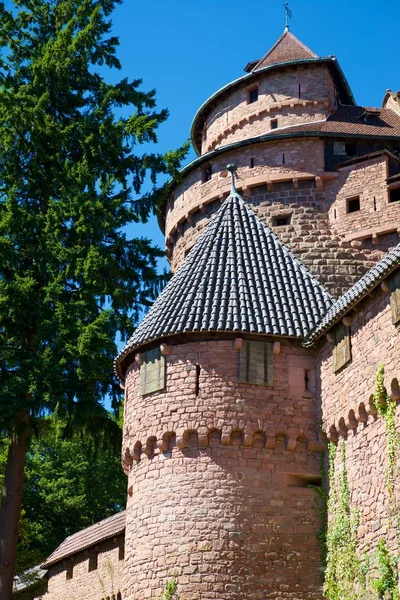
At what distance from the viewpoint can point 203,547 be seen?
15203mm

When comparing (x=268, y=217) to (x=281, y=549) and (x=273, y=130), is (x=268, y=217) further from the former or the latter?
(x=281, y=549)

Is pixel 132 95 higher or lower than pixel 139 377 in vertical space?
higher

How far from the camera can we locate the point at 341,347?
15.9m

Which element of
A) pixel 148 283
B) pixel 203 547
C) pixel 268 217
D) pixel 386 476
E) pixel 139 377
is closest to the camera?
pixel 386 476

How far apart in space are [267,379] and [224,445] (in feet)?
4.74

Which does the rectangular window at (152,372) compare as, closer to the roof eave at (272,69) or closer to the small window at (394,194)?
the small window at (394,194)

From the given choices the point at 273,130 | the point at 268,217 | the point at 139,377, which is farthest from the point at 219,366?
the point at 273,130

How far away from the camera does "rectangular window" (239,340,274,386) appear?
16.3 meters

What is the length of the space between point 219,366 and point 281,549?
3342 mm

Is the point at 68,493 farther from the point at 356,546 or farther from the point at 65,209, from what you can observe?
the point at 356,546

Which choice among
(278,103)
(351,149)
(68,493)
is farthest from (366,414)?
(68,493)

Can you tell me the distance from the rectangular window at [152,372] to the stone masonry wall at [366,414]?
3080 millimetres

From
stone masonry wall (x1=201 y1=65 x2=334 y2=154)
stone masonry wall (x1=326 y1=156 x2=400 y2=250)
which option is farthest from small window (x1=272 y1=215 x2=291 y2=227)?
stone masonry wall (x1=201 y1=65 x2=334 y2=154)

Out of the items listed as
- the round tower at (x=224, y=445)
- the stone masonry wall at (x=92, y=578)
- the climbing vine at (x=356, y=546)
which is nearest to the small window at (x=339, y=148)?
the round tower at (x=224, y=445)
